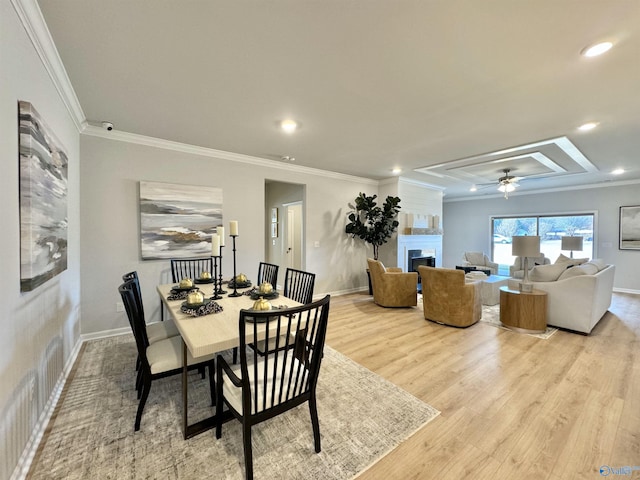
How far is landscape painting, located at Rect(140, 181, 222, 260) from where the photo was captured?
3488 millimetres

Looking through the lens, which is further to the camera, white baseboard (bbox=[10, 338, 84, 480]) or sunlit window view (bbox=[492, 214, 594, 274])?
sunlit window view (bbox=[492, 214, 594, 274])

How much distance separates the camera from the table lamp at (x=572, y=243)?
19.4ft

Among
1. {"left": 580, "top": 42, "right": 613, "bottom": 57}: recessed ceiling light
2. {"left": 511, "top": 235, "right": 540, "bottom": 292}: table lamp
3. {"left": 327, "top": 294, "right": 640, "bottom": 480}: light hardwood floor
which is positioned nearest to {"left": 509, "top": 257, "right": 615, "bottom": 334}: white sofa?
{"left": 327, "top": 294, "right": 640, "bottom": 480}: light hardwood floor

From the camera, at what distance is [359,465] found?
1540 mm

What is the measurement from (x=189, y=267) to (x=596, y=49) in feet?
14.5

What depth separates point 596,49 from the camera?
1802 mm

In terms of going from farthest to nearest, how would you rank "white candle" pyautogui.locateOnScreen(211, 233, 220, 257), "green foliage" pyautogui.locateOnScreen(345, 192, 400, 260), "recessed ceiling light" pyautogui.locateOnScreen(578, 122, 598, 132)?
"green foliage" pyautogui.locateOnScreen(345, 192, 400, 260), "recessed ceiling light" pyautogui.locateOnScreen(578, 122, 598, 132), "white candle" pyautogui.locateOnScreen(211, 233, 220, 257)

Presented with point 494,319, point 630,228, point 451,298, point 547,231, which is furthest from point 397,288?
point 630,228

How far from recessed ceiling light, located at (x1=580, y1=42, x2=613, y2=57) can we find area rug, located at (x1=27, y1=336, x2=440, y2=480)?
2.71 meters

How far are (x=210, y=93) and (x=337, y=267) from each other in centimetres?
407

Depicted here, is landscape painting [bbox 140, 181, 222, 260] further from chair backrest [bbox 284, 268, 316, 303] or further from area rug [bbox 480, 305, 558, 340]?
area rug [bbox 480, 305, 558, 340]

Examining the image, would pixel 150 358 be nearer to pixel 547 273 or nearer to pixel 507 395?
pixel 507 395

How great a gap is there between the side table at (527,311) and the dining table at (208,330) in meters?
3.18

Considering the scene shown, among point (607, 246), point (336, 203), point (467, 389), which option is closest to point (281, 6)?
point (467, 389)
